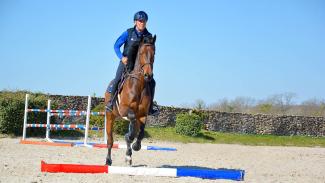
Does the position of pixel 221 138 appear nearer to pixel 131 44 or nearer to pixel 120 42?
pixel 120 42

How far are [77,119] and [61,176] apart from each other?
64.4 ft

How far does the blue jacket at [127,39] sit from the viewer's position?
8734 mm

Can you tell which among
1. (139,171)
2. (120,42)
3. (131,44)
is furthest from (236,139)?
(139,171)

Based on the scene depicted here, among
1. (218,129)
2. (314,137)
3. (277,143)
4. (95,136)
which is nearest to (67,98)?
(95,136)

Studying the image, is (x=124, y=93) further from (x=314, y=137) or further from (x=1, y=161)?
(x=314, y=137)

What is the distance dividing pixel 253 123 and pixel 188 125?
32.9ft

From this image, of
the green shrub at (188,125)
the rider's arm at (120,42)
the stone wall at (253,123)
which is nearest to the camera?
the rider's arm at (120,42)

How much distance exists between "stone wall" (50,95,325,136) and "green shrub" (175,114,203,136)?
2882 millimetres

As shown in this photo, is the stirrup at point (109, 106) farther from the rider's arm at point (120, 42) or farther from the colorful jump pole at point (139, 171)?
the colorful jump pole at point (139, 171)

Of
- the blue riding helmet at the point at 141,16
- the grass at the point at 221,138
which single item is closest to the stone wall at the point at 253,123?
the grass at the point at 221,138

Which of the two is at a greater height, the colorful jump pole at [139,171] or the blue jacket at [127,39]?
the blue jacket at [127,39]

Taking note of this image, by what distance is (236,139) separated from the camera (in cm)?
3048

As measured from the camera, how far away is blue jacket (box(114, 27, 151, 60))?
8.73 m

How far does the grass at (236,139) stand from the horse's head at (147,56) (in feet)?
56.6
